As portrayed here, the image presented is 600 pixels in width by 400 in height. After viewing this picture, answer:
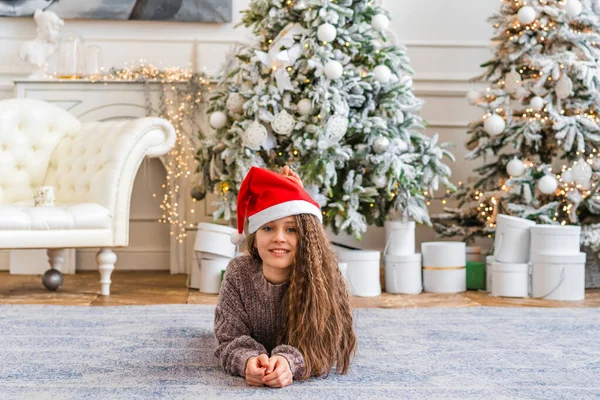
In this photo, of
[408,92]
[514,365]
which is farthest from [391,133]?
[514,365]

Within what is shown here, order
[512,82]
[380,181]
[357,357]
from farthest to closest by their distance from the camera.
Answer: [512,82] → [380,181] → [357,357]

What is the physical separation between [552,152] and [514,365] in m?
2.23

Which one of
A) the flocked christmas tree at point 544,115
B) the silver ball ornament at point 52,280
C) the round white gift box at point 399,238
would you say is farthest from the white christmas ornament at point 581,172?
the silver ball ornament at point 52,280

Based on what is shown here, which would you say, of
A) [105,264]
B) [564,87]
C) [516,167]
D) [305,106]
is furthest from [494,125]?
[105,264]

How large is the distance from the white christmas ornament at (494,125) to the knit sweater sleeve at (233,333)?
91.8 inches

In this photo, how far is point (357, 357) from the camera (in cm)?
230

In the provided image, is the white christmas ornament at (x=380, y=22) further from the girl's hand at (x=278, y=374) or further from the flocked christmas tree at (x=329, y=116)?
the girl's hand at (x=278, y=374)

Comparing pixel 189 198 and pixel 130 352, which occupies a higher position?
pixel 189 198

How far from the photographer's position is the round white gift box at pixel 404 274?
391 cm

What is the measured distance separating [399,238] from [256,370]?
216 cm

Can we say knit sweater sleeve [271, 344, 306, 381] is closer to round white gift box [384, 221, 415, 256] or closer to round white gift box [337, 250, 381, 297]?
round white gift box [337, 250, 381, 297]

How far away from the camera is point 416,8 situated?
486cm

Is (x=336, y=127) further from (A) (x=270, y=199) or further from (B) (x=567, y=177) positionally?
(A) (x=270, y=199)

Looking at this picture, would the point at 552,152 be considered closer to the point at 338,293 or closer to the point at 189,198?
the point at 189,198
